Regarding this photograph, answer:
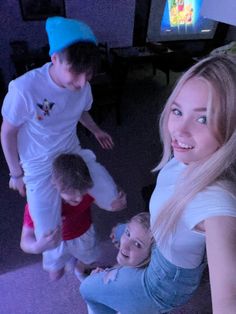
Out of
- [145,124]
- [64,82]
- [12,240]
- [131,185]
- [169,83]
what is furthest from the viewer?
[169,83]

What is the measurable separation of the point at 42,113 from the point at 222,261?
1.04 m

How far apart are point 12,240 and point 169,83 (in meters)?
3.46

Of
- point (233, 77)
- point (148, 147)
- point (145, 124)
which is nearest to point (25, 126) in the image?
point (233, 77)

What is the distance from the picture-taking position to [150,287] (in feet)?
3.07

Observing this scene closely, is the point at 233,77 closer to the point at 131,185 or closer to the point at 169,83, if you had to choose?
the point at 131,185

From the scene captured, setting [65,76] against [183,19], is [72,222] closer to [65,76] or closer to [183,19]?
[65,76]

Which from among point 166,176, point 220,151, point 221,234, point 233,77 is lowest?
point 166,176

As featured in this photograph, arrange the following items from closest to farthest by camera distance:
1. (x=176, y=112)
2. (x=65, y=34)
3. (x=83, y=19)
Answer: (x=176, y=112) < (x=65, y=34) < (x=83, y=19)

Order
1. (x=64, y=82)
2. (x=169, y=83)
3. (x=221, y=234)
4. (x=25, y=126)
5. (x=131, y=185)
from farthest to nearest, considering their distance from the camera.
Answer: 1. (x=169, y=83)
2. (x=131, y=185)
3. (x=25, y=126)
4. (x=64, y=82)
5. (x=221, y=234)

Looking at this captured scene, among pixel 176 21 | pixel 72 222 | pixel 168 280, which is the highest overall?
pixel 168 280

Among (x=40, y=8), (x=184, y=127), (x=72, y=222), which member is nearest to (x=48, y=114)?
(x=72, y=222)

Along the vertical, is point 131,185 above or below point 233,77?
below

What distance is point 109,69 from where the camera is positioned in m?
3.42

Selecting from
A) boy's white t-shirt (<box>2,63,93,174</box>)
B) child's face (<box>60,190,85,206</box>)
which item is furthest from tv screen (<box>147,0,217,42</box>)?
child's face (<box>60,190,85,206</box>)
